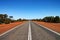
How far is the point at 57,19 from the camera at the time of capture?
13212cm

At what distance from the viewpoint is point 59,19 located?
13300 cm

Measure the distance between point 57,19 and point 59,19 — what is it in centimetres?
230
